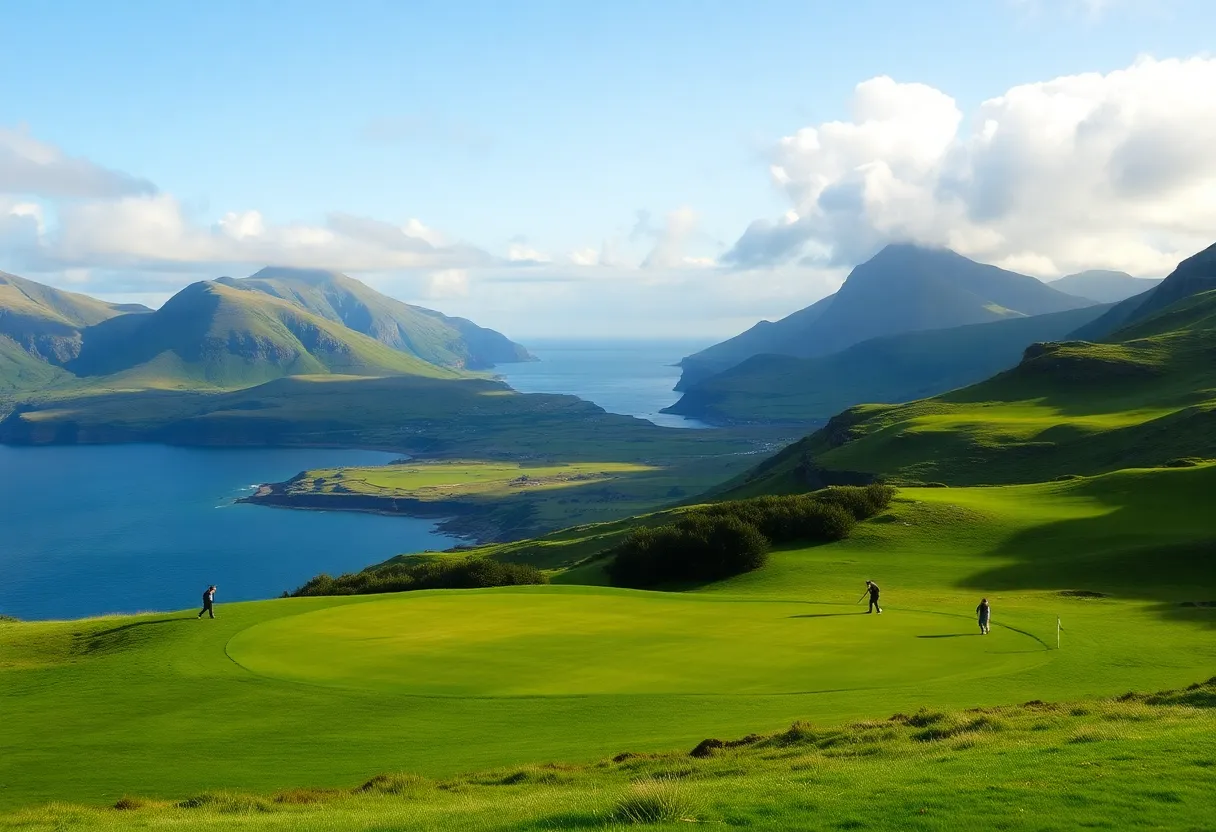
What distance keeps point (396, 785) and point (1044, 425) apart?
3458 inches

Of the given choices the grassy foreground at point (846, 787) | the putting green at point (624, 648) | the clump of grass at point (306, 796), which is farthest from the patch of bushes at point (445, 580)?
the grassy foreground at point (846, 787)

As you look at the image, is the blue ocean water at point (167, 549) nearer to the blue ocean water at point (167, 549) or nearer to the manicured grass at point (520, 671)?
the blue ocean water at point (167, 549)

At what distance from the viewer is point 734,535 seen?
45.0m

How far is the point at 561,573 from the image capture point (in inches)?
2158

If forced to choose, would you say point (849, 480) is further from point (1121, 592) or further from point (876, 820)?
point (876, 820)

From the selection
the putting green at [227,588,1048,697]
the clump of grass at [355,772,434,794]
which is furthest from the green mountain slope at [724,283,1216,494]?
the clump of grass at [355,772,434,794]

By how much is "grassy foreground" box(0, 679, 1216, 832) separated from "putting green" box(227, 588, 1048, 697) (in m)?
4.99

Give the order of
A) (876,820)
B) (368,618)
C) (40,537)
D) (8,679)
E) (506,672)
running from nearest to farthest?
(876,820), (506,672), (8,679), (368,618), (40,537)

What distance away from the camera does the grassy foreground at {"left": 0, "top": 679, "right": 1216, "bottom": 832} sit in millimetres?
11789

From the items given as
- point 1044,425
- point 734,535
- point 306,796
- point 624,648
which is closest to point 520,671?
point 624,648

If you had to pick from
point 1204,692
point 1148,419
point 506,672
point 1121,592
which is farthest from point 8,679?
point 1148,419

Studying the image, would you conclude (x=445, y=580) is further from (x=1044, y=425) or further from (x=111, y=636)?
(x=1044, y=425)

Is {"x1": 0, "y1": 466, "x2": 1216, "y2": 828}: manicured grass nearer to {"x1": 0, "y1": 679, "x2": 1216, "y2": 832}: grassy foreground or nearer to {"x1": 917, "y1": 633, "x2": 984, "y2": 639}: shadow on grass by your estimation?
{"x1": 917, "y1": 633, "x2": 984, "y2": 639}: shadow on grass

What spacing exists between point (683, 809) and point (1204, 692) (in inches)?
513
